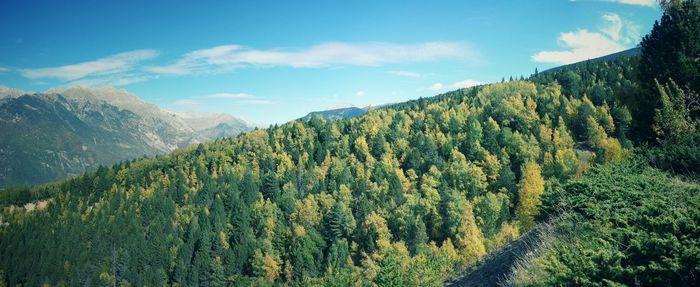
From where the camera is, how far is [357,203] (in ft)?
419

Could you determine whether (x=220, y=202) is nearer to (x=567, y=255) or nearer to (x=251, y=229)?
(x=251, y=229)

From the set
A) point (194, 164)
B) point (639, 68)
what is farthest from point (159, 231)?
point (639, 68)

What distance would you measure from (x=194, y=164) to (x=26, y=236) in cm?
6970

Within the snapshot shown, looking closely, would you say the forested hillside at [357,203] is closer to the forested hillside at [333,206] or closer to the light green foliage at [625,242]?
the forested hillside at [333,206]

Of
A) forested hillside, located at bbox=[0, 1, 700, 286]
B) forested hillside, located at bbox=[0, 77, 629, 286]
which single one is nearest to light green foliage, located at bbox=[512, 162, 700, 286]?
forested hillside, located at bbox=[0, 1, 700, 286]

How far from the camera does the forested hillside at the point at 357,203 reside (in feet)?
283

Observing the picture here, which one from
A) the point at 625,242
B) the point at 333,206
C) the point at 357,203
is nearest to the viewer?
the point at 625,242

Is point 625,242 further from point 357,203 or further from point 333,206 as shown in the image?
point 357,203

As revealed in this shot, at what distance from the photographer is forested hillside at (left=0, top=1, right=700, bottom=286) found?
283 feet

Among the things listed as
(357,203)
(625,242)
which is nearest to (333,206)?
(357,203)

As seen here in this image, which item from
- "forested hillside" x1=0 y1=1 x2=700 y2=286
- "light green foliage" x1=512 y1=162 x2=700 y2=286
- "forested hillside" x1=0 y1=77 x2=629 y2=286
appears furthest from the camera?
"forested hillside" x1=0 y1=77 x2=629 y2=286

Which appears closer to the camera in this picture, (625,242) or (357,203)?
(625,242)

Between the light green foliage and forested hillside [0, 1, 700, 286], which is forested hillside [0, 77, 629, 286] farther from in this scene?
the light green foliage

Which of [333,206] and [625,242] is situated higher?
[625,242]
